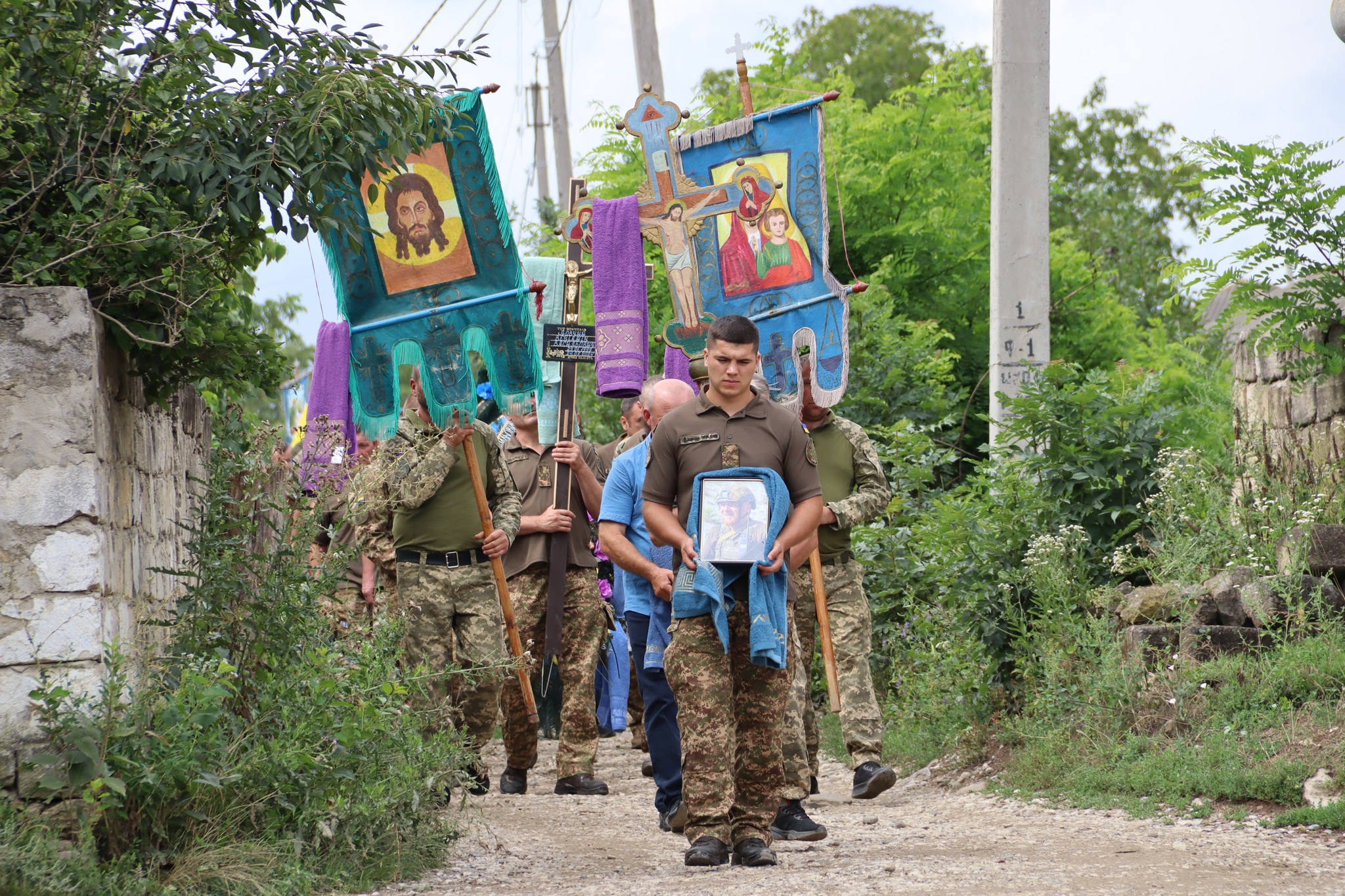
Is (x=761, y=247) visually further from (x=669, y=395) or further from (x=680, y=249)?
(x=669, y=395)

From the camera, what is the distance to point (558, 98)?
70.4 feet

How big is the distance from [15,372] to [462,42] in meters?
2.27

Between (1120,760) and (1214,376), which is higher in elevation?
(1214,376)

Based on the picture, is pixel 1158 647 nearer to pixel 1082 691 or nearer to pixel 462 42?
pixel 1082 691

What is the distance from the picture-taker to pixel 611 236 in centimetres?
885

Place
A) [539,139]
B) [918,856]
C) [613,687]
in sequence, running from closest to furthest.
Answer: [918,856], [613,687], [539,139]

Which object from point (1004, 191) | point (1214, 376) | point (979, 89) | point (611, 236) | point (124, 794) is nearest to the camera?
point (124, 794)

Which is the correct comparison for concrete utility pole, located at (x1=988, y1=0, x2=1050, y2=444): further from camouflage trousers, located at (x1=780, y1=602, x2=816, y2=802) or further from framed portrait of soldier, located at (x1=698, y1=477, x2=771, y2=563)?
framed portrait of soldier, located at (x1=698, y1=477, x2=771, y2=563)

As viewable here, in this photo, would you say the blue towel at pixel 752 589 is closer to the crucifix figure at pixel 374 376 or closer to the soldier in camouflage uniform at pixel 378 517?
the soldier in camouflage uniform at pixel 378 517

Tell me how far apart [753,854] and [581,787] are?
2.56 metres

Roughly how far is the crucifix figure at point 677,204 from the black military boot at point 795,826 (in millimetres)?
3539

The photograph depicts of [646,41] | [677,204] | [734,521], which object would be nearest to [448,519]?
[734,521]

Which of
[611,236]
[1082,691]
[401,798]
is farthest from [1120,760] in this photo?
[611,236]

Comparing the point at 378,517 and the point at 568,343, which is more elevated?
Result: the point at 568,343
